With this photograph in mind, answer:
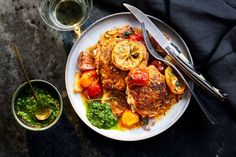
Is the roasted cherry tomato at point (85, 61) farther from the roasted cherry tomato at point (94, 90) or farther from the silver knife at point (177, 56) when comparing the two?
the silver knife at point (177, 56)

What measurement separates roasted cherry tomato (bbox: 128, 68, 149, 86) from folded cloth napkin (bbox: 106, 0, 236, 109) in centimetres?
33

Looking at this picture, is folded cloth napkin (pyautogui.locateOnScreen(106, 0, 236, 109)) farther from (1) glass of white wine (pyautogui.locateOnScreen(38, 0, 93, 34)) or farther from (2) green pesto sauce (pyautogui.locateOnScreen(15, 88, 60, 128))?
(2) green pesto sauce (pyautogui.locateOnScreen(15, 88, 60, 128))

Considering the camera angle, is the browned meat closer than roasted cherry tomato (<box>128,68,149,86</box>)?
No

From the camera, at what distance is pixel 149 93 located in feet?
9.17

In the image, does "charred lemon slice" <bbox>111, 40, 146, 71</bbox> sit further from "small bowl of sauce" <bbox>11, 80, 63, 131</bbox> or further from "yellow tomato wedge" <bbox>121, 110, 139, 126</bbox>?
"small bowl of sauce" <bbox>11, 80, 63, 131</bbox>

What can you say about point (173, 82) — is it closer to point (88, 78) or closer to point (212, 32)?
point (212, 32)

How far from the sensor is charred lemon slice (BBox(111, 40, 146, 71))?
2.75 m

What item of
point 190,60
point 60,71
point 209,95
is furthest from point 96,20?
point 209,95

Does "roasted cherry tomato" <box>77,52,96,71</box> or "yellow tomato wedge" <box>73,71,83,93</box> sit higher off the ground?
"roasted cherry tomato" <box>77,52,96,71</box>

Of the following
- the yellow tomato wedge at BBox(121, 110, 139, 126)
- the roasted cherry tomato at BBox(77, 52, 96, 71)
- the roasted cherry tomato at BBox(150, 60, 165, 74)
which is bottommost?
the yellow tomato wedge at BBox(121, 110, 139, 126)

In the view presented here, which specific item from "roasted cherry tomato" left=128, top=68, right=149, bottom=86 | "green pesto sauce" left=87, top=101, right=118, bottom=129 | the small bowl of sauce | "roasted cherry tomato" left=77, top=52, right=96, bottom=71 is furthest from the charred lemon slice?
the small bowl of sauce

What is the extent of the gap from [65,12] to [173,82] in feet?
2.46

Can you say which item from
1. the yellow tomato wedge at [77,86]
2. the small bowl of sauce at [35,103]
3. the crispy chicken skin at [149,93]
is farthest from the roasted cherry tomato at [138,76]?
the small bowl of sauce at [35,103]

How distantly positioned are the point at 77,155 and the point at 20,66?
2.05 feet
